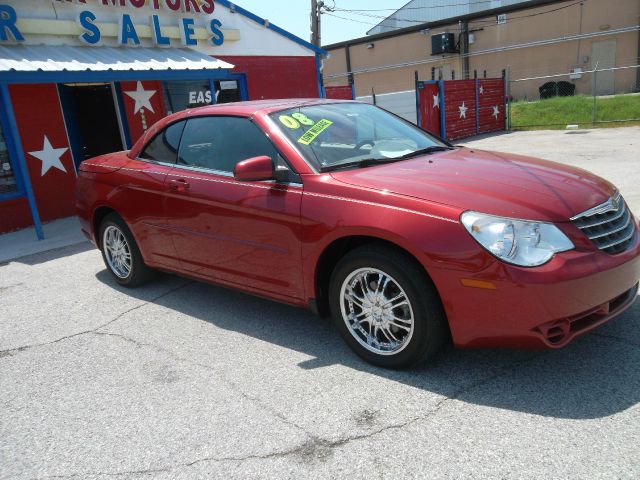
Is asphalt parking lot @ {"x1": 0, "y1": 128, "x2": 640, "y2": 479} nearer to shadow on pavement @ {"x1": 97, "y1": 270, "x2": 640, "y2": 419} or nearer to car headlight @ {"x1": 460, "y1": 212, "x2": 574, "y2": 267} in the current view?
shadow on pavement @ {"x1": 97, "y1": 270, "x2": 640, "y2": 419}

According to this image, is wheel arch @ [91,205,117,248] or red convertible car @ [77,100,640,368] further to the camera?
wheel arch @ [91,205,117,248]

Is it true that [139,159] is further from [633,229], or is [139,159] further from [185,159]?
[633,229]

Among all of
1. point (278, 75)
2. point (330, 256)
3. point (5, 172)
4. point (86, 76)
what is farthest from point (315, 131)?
point (278, 75)

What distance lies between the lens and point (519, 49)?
31281 millimetres

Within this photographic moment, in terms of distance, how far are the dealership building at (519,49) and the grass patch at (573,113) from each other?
6.65ft

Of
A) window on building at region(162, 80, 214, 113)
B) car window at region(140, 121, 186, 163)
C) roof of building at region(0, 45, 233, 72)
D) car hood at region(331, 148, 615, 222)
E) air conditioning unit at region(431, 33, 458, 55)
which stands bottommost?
car hood at region(331, 148, 615, 222)

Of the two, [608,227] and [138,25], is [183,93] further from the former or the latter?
[608,227]

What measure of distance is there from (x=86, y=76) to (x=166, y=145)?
4382 millimetres

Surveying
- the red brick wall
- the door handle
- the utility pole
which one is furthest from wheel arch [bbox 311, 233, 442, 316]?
the utility pole

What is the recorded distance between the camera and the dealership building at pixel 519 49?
28.2 m

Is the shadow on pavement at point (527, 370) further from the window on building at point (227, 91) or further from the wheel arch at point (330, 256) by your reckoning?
the window on building at point (227, 91)

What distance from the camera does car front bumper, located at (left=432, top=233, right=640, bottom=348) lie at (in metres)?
2.70

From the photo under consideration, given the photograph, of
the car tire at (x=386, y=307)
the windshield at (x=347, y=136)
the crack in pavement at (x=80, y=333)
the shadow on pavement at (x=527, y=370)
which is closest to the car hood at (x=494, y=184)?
the windshield at (x=347, y=136)

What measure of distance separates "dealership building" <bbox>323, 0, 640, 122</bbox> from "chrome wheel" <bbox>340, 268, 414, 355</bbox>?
21435 mm
